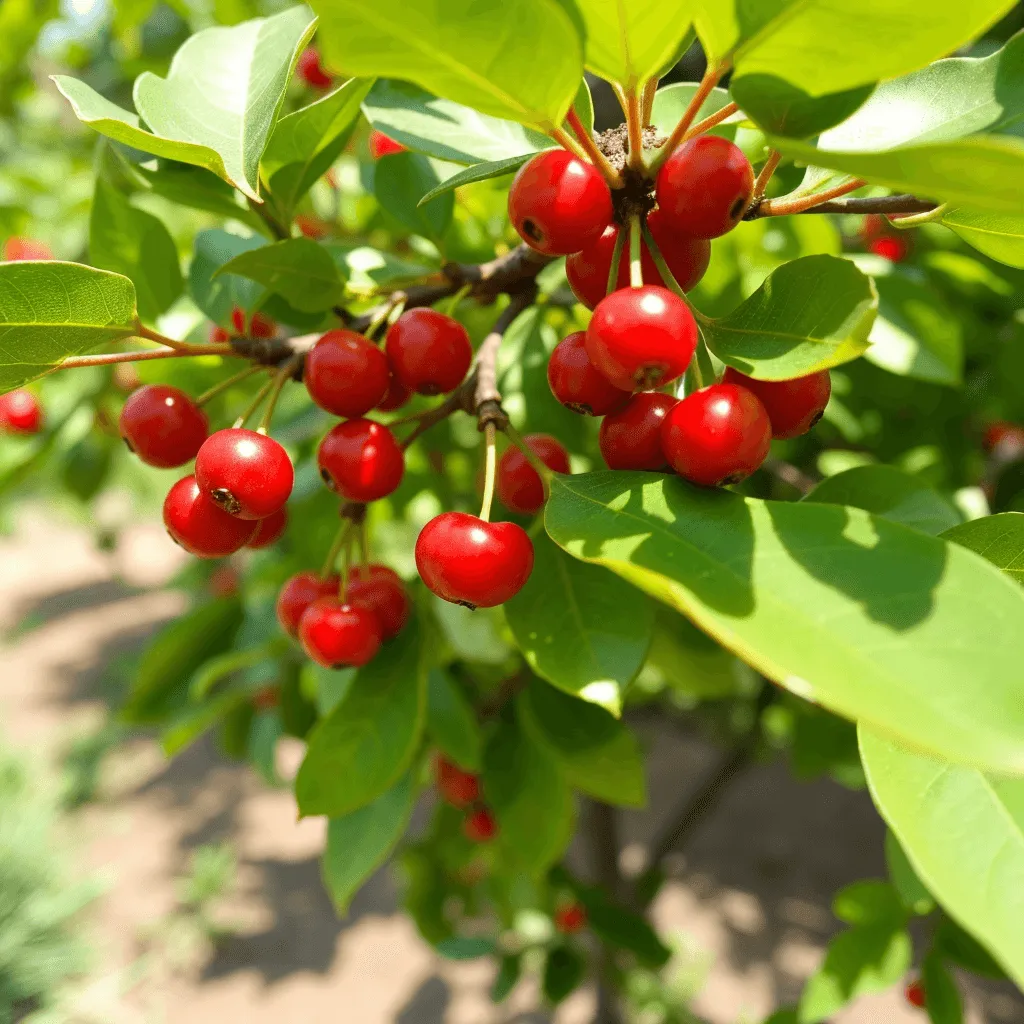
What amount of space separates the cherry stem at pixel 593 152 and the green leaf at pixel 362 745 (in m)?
0.62

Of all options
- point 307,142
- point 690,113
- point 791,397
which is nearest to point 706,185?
point 690,113

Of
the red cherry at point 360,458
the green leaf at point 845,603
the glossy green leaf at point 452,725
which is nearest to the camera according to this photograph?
the green leaf at point 845,603

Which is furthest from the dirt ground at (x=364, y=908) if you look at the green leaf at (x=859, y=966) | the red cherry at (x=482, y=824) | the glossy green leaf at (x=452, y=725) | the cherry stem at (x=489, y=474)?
the cherry stem at (x=489, y=474)

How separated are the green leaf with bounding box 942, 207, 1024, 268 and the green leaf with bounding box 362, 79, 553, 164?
0.41m

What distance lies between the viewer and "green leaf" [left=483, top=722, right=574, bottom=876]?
1.49m

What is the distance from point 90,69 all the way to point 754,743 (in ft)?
9.93

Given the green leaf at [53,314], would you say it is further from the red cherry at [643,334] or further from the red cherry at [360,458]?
the red cherry at [643,334]

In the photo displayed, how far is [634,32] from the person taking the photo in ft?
1.78

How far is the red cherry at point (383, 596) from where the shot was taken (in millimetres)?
961

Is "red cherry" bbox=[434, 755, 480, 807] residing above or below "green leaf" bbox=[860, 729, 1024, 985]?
below

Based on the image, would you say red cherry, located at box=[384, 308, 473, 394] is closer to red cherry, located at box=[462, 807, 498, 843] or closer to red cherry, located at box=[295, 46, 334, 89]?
red cherry, located at box=[295, 46, 334, 89]

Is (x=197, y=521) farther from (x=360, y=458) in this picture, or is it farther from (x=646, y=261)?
(x=646, y=261)

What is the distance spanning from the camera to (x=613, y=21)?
1.77 ft

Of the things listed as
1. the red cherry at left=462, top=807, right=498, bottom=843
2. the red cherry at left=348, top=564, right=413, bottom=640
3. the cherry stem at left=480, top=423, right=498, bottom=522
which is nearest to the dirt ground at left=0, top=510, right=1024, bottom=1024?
the red cherry at left=462, top=807, right=498, bottom=843
